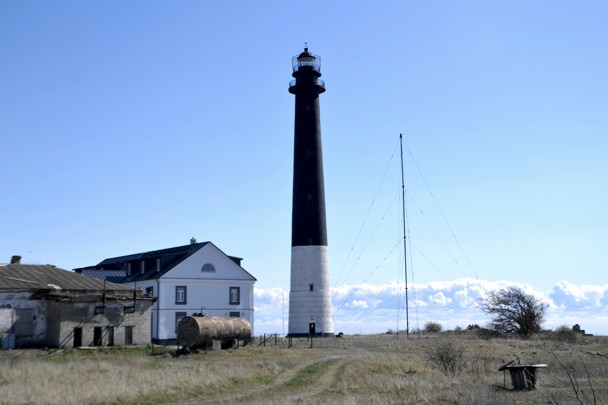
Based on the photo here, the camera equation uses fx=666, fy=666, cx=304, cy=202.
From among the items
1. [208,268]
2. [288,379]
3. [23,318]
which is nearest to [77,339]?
[23,318]

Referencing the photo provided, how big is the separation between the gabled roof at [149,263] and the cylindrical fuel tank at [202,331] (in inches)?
464

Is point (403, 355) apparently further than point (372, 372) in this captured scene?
Yes

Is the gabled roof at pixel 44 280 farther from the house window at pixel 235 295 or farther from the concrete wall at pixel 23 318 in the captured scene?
the house window at pixel 235 295

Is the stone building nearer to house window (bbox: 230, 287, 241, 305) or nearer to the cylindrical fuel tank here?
the cylindrical fuel tank

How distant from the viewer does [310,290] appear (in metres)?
51.0

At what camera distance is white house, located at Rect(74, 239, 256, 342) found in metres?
48.8

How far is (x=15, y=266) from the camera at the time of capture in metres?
39.7

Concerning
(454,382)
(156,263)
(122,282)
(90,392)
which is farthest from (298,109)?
(90,392)

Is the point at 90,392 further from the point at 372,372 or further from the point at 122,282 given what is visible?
the point at 122,282

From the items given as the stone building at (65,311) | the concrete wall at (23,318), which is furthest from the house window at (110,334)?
the concrete wall at (23,318)

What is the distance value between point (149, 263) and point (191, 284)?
5.00m

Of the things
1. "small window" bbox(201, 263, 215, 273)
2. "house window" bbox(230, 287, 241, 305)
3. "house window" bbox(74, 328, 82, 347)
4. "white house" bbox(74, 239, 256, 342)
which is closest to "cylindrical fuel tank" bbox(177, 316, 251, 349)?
"house window" bbox(74, 328, 82, 347)

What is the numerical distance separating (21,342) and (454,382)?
23.2 meters

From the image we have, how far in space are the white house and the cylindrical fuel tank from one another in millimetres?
10745
